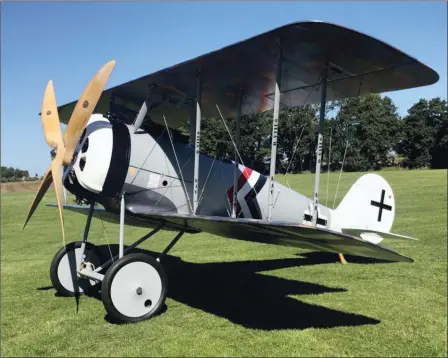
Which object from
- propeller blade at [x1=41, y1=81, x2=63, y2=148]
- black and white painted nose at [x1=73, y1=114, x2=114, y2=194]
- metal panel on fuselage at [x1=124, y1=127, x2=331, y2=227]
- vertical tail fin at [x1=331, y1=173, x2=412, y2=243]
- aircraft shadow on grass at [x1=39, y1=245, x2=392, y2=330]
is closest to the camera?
aircraft shadow on grass at [x1=39, y1=245, x2=392, y2=330]

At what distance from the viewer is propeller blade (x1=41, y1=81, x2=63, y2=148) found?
530 centimetres

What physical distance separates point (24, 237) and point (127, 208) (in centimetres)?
854

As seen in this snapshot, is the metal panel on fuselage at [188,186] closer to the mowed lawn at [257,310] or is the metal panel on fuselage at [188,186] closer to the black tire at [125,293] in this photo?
the black tire at [125,293]

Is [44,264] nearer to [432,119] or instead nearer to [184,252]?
[184,252]

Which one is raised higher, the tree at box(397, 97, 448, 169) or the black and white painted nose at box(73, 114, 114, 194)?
the tree at box(397, 97, 448, 169)

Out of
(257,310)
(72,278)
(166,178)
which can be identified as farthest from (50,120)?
(257,310)

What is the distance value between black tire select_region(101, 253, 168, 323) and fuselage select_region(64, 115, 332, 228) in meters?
0.80

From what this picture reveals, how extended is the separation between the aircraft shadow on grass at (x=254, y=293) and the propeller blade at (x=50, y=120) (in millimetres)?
2415

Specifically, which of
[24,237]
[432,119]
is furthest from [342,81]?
[432,119]

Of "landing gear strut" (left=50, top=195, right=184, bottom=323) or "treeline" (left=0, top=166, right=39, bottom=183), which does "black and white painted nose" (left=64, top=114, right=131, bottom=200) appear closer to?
"landing gear strut" (left=50, top=195, right=184, bottom=323)

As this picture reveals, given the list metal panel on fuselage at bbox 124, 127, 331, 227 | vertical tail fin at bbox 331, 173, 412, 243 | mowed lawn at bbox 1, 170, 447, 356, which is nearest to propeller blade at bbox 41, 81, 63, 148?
metal panel on fuselage at bbox 124, 127, 331, 227

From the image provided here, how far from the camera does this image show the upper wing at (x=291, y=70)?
4.37 meters

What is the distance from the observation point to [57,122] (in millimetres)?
5371

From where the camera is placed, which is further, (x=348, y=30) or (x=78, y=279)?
(x=78, y=279)
